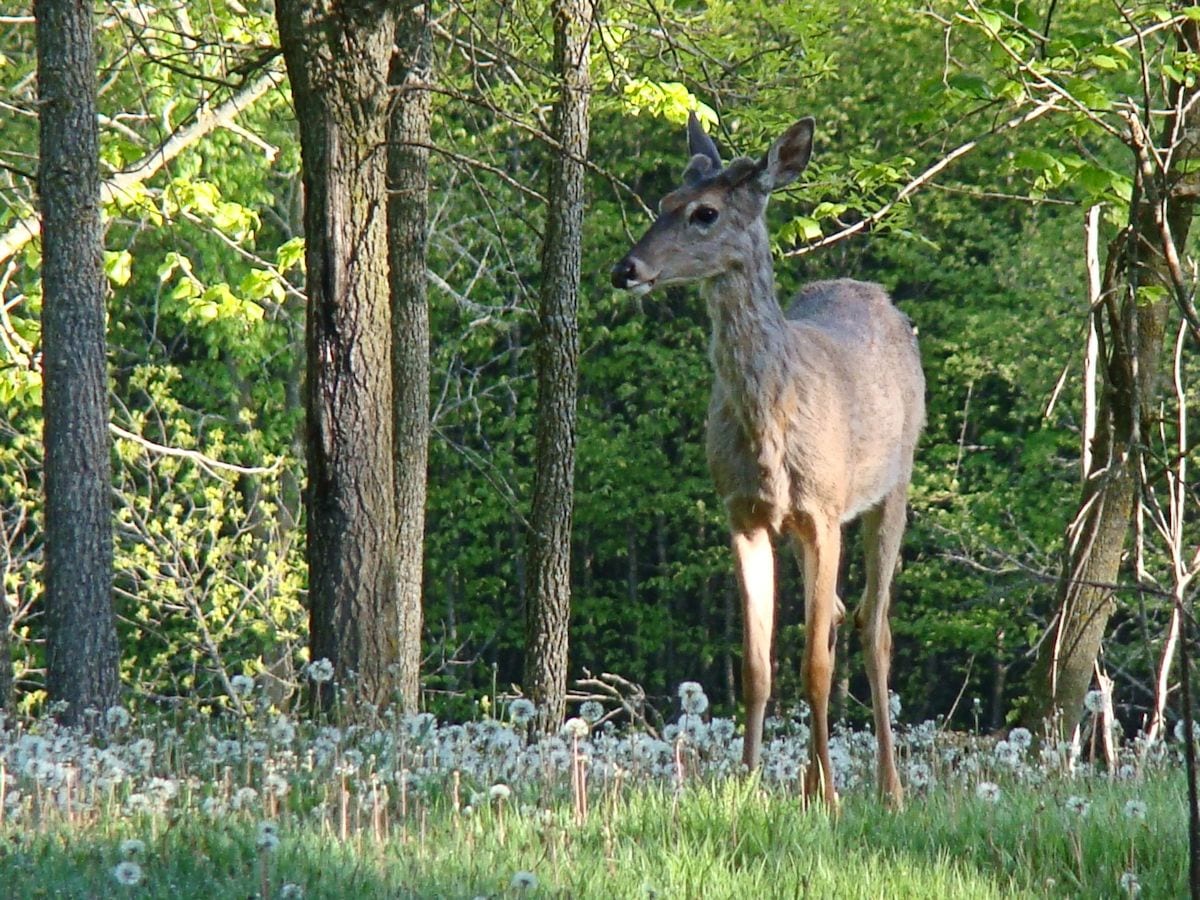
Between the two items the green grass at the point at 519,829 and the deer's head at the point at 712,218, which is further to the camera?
the deer's head at the point at 712,218

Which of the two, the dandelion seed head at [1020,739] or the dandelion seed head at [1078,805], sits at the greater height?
the dandelion seed head at [1078,805]

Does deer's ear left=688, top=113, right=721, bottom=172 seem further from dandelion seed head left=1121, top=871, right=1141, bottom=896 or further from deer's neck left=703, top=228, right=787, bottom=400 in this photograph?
dandelion seed head left=1121, top=871, right=1141, bottom=896

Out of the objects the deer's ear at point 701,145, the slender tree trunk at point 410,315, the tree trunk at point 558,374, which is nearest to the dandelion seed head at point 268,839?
the deer's ear at point 701,145

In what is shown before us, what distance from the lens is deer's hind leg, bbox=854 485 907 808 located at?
8.80 meters

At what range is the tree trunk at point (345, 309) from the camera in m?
7.71

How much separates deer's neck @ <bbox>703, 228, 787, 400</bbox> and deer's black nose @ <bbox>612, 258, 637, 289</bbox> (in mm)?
586

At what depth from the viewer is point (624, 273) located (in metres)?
7.19

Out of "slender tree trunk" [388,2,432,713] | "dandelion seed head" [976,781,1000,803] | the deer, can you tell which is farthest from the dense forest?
"dandelion seed head" [976,781,1000,803]

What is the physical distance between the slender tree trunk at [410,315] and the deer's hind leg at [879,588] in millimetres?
3143

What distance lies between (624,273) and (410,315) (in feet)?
16.5

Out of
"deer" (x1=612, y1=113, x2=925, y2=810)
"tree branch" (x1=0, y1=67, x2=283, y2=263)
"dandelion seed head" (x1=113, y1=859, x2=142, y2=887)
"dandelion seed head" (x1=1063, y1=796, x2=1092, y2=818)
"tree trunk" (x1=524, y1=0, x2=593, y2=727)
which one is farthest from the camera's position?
"tree branch" (x1=0, y1=67, x2=283, y2=263)

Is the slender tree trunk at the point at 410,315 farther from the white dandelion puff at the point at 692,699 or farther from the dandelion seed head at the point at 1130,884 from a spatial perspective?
the dandelion seed head at the point at 1130,884

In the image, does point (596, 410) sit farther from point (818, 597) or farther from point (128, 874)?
point (128, 874)

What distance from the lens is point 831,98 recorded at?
25312 millimetres
